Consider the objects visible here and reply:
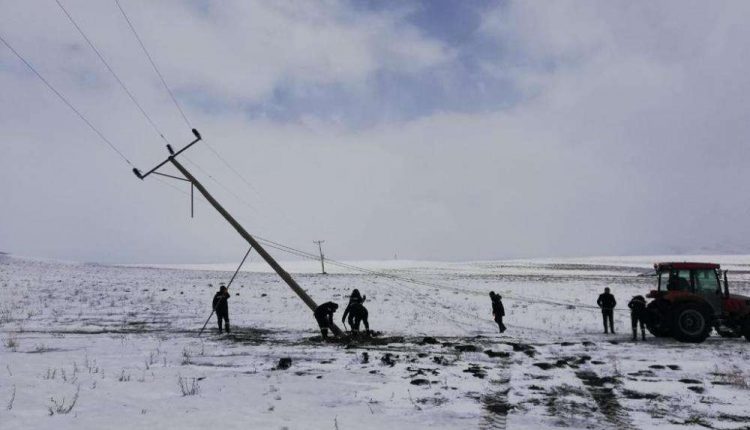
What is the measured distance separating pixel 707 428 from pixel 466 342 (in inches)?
358

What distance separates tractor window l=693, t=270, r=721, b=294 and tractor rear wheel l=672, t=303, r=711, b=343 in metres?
0.87

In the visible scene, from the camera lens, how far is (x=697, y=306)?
15.8 meters

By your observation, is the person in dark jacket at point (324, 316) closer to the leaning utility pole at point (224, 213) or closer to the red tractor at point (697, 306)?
the leaning utility pole at point (224, 213)

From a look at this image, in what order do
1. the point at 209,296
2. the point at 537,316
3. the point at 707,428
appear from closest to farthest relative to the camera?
the point at 707,428
the point at 537,316
the point at 209,296

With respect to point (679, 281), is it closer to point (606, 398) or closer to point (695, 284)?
point (695, 284)

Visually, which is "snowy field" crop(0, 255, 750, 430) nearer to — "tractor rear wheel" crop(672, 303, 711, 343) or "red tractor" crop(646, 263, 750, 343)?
"tractor rear wheel" crop(672, 303, 711, 343)

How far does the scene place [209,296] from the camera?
109 ft

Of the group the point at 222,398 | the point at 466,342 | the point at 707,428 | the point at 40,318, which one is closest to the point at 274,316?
the point at 40,318

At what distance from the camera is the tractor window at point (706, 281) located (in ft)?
53.5

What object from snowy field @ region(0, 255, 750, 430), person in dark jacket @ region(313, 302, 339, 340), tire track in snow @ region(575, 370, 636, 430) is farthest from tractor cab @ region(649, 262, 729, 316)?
person in dark jacket @ region(313, 302, 339, 340)

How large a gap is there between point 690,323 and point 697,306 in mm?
603

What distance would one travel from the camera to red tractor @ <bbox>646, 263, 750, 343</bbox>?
51.6 ft

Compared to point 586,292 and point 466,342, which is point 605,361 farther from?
point 586,292

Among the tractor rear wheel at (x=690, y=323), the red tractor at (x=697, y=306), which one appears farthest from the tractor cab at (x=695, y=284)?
the tractor rear wheel at (x=690, y=323)
